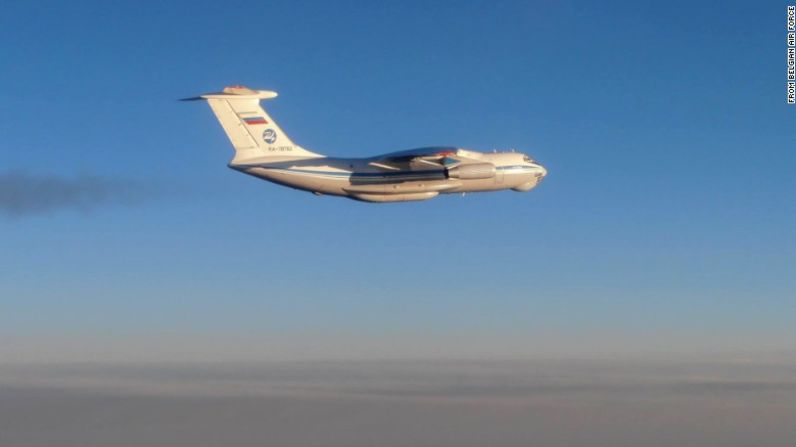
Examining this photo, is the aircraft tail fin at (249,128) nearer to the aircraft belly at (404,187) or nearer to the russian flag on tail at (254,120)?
the russian flag on tail at (254,120)

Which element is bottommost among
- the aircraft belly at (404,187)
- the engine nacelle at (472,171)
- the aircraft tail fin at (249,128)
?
the aircraft belly at (404,187)

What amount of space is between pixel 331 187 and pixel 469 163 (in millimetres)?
5534

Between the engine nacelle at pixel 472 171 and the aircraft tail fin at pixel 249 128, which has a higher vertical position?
the aircraft tail fin at pixel 249 128

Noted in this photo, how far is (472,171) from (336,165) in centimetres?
536

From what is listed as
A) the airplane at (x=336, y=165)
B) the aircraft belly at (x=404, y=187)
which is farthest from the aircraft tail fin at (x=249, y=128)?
the aircraft belly at (x=404, y=187)

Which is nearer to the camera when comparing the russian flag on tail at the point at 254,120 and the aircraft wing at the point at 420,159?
the aircraft wing at the point at 420,159

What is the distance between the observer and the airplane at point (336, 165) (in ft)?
151

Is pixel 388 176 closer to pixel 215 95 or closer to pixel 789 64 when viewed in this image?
pixel 215 95

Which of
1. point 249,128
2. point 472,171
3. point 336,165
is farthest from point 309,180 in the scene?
point 472,171

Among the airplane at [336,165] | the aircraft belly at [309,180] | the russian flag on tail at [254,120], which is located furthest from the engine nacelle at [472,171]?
the russian flag on tail at [254,120]

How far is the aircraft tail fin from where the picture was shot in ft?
154

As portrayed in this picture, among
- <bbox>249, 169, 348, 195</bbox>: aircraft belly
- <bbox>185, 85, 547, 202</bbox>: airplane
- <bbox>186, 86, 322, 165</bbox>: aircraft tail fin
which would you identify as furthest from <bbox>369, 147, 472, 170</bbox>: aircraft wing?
<bbox>186, 86, 322, 165</bbox>: aircraft tail fin

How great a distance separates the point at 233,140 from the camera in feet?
153

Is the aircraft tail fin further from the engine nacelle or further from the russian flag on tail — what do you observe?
the engine nacelle
